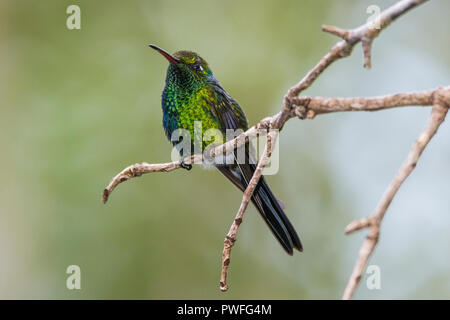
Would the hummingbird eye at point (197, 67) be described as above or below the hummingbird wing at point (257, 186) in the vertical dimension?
above

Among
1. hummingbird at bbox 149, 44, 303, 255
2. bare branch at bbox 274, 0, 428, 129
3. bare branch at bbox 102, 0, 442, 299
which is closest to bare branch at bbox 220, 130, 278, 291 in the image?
bare branch at bbox 102, 0, 442, 299

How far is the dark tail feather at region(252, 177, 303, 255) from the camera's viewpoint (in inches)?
120

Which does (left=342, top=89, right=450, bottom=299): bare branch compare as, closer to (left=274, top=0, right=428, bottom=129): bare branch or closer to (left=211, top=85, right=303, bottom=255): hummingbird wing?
(left=274, top=0, right=428, bottom=129): bare branch

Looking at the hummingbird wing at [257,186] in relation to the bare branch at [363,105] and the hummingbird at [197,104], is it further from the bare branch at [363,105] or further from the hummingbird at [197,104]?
the bare branch at [363,105]

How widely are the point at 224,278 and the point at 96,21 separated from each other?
7.09 meters

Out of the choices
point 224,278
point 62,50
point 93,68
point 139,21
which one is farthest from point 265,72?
point 224,278

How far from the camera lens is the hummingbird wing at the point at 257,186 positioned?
10.2 ft

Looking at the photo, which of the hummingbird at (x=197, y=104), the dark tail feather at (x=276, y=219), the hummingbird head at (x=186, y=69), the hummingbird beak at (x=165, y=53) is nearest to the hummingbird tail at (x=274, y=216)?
the dark tail feather at (x=276, y=219)

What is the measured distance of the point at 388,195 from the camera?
131 cm

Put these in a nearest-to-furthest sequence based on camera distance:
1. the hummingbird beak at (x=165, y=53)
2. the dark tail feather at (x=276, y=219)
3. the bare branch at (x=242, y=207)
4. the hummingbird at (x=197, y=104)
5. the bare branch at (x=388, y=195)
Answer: the bare branch at (x=388, y=195) → the bare branch at (x=242, y=207) → the dark tail feather at (x=276, y=219) → the hummingbird beak at (x=165, y=53) → the hummingbird at (x=197, y=104)

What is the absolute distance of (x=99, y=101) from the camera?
725 centimetres

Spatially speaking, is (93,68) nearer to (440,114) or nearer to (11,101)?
(11,101)

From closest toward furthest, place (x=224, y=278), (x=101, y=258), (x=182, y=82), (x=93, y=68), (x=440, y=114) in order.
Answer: (x=440, y=114), (x=224, y=278), (x=182, y=82), (x=101, y=258), (x=93, y=68)

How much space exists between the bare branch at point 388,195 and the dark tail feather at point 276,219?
165cm
